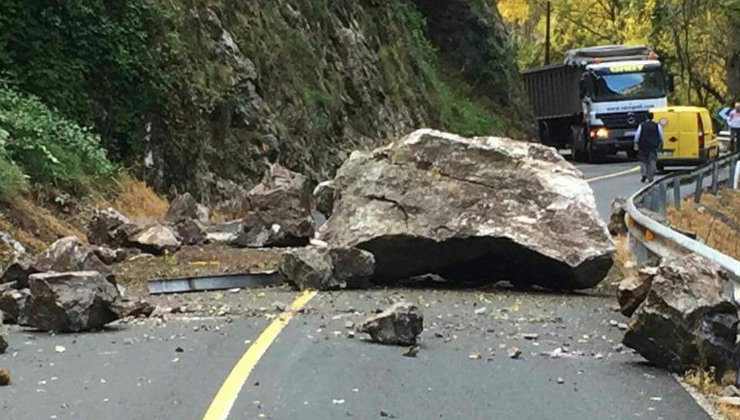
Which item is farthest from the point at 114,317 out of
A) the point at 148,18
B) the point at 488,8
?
the point at 488,8

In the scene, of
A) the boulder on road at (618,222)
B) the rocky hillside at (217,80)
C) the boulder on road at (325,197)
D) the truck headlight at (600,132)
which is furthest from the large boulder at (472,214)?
the truck headlight at (600,132)

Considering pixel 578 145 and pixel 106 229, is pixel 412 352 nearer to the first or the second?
pixel 106 229

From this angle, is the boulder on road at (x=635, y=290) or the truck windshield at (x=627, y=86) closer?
the boulder on road at (x=635, y=290)

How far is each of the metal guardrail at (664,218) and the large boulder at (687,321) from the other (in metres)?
0.25

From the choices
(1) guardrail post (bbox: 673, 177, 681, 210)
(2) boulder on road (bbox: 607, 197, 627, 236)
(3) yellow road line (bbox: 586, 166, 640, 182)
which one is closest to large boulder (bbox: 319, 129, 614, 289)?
(2) boulder on road (bbox: 607, 197, 627, 236)

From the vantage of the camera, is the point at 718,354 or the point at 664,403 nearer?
the point at 664,403

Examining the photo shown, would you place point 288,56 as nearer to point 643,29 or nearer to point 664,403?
point 664,403

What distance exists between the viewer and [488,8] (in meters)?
50.0

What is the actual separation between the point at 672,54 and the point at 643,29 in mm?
2259

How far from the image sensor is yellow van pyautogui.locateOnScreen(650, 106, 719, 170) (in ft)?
116

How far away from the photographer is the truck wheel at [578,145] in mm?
44656

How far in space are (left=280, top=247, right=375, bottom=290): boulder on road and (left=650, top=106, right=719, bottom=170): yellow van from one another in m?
25.2

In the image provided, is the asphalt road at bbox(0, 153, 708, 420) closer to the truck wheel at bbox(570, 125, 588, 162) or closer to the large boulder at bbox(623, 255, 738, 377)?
the large boulder at bbox(623, 255, 738, 377)

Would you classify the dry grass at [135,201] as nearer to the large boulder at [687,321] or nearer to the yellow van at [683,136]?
the large boulder at [687,321]
